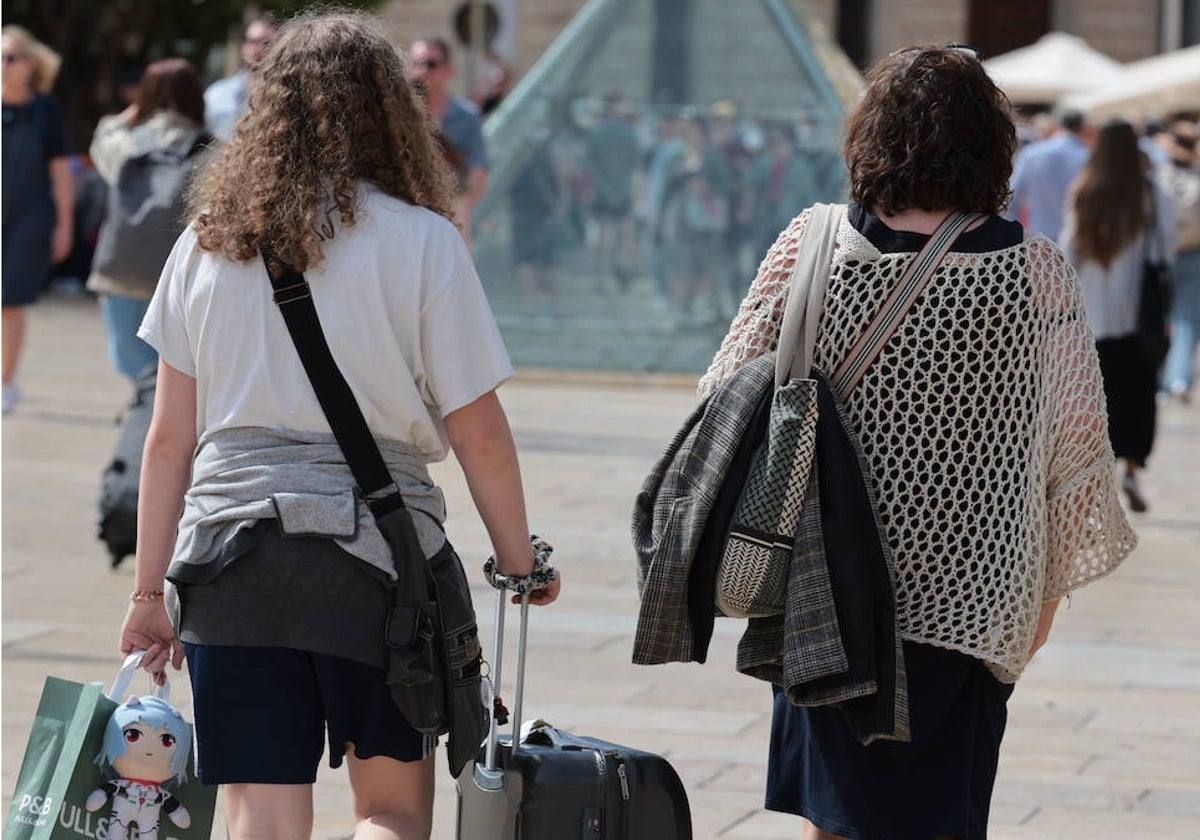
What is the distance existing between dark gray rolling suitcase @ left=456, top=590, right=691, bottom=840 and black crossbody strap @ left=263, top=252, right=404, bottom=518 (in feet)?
1.20

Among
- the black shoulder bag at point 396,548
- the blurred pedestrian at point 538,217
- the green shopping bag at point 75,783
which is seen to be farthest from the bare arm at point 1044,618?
the blurred pedestrian at point 538,217

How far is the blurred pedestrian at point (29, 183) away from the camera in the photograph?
11414mm

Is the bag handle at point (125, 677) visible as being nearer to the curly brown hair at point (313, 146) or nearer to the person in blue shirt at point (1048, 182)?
the curly brown hair at point (313, 146)

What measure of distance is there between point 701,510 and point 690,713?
2.66 meters

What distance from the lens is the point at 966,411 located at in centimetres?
342

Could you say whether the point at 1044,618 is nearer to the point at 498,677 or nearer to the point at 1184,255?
the point at 498,677

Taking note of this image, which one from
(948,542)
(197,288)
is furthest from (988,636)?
(197,288)

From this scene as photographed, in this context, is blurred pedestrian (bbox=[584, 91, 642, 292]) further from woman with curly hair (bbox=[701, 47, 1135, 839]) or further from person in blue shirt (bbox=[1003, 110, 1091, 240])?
woman with curly hair (bbox=[701, 47, 1135, 839])

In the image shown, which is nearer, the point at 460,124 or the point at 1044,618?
the point at 1044,618

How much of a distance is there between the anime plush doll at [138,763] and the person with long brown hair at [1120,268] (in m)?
6.62

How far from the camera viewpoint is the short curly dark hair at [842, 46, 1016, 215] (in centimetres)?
338

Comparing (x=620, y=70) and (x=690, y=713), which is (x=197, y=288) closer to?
(x=690, y=713)

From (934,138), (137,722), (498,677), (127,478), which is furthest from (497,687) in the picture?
(127,478)

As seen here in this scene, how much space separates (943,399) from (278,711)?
3.71 ft
